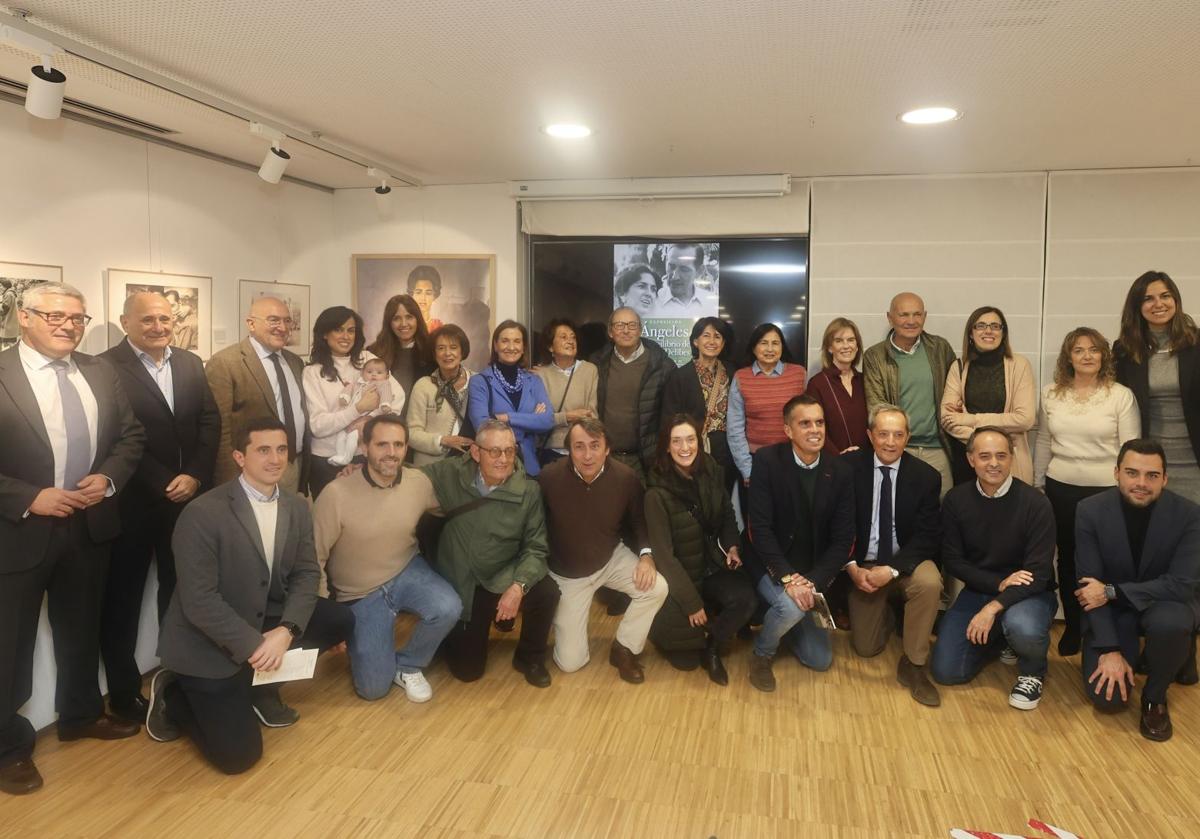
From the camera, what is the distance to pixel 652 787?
110 inches

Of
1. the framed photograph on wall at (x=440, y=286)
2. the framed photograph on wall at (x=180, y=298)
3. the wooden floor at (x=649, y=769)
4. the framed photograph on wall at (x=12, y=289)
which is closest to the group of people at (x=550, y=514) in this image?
the wooden floor at (x=649, y=769)

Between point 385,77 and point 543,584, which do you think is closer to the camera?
point 385,77

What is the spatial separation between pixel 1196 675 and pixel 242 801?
3972 mm

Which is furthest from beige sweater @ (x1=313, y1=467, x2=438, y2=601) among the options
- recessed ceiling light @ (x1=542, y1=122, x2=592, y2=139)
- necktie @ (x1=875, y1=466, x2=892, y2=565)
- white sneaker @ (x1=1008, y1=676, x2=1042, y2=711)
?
white sneaker @ (x1=1008, y1=676, x2=1042, y2=711)

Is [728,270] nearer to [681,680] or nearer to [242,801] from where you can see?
[681,680]

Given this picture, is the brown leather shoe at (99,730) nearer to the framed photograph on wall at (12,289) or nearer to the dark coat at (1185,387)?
the framed photograph on wall at (12,289)

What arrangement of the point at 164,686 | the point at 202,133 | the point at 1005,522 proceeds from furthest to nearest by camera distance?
the point at 202,133 → the point at 1005,522 → the point at 164,686

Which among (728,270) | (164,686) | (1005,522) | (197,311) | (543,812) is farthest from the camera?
(728,270)

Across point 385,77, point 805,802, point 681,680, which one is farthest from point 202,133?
point 805,802

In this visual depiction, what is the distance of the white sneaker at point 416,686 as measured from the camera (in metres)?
3.43

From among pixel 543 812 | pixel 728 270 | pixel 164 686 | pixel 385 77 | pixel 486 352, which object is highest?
pixel 385 77

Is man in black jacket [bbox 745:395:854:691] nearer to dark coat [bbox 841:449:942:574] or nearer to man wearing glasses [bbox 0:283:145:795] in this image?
dark coat [bbox 841:449:942:574]

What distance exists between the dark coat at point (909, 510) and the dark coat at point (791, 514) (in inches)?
3.5

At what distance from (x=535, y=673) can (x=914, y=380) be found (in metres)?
2.46
